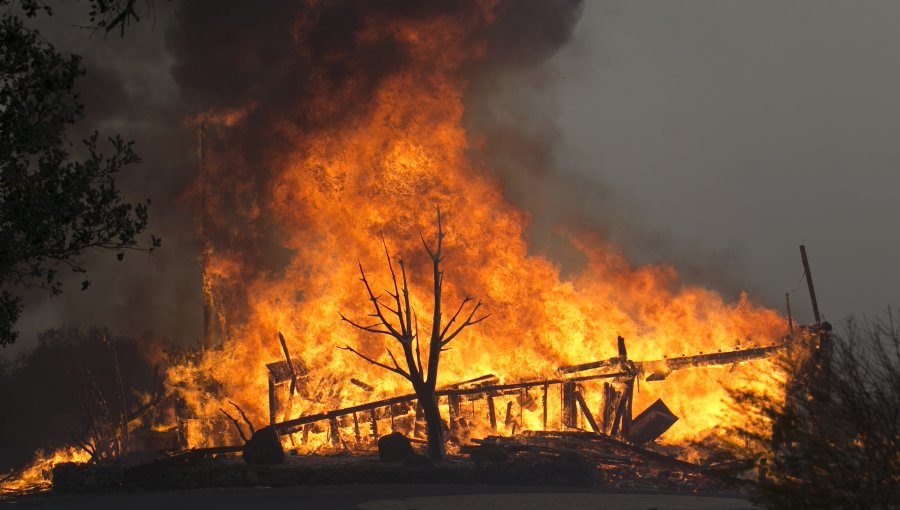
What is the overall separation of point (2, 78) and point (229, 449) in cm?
2107

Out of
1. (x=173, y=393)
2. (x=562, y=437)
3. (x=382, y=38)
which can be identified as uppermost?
(x=382, y=38)

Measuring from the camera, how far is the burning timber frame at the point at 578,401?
113 feet

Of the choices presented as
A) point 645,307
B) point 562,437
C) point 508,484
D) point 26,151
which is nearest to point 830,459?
point 26,151

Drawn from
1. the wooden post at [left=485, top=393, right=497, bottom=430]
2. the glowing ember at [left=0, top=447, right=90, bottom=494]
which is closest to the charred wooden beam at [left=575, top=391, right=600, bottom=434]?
the wooden post at [left=485, top=393, right=497, bottom=430]

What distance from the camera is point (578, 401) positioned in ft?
118

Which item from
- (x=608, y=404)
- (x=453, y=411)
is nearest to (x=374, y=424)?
(x=453, y=411)

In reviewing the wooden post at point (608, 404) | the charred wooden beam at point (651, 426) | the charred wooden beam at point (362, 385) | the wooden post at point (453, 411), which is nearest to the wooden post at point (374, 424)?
the charred wooden beam at point (362, 385)

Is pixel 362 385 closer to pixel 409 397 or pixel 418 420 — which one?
pixel 418 420

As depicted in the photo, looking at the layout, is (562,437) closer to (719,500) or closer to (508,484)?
(508,484)

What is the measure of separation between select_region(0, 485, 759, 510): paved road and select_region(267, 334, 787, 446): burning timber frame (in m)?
7.40

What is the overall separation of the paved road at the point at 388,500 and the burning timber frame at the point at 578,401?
740 centimetres

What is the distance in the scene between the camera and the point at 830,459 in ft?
39.9

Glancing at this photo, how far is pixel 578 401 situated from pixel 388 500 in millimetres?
12534

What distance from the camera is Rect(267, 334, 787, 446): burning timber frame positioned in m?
34.4
